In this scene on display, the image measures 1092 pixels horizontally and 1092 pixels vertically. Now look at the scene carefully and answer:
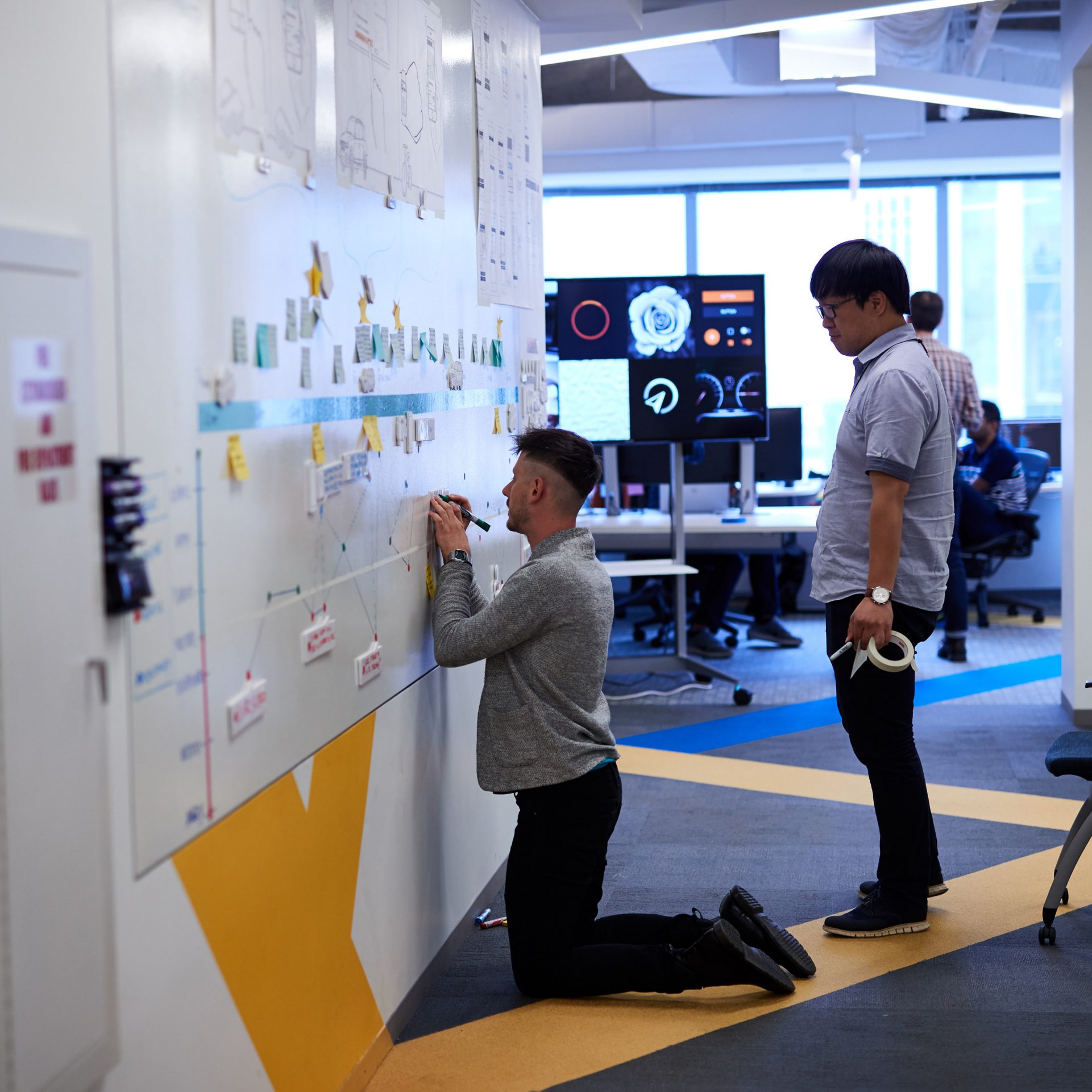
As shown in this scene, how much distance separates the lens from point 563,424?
5.69 m

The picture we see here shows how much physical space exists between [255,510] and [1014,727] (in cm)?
392

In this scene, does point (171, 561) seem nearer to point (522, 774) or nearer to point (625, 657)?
point (522, 774)

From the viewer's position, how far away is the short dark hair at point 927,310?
19.4ft

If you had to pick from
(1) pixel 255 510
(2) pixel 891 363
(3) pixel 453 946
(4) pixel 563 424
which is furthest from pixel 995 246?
(1) pixel 255 510

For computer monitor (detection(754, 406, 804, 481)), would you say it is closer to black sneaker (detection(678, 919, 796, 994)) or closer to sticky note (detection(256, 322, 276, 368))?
black sneaker (detection(678, 919, 796, 994))

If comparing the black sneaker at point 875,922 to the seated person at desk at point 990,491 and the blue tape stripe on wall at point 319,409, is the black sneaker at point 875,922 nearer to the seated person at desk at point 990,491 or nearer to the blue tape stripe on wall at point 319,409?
the blue tape stripe on wall at point 319,409

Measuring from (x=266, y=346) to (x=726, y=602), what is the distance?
203 inches

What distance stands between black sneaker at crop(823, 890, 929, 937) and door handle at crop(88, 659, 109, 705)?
2063mm

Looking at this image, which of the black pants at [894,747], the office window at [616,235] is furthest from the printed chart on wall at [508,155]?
the office window at [616,235]

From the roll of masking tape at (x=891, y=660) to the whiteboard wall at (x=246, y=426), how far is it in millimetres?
983

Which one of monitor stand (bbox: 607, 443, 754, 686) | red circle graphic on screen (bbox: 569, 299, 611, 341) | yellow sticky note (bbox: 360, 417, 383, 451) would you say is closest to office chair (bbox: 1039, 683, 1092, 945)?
yellow sticky note (bbox: 360, 417, 383, 451)

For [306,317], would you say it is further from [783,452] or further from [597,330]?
[783,452]

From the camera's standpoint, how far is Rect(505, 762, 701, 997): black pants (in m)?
2.50

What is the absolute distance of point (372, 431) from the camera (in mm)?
2217
